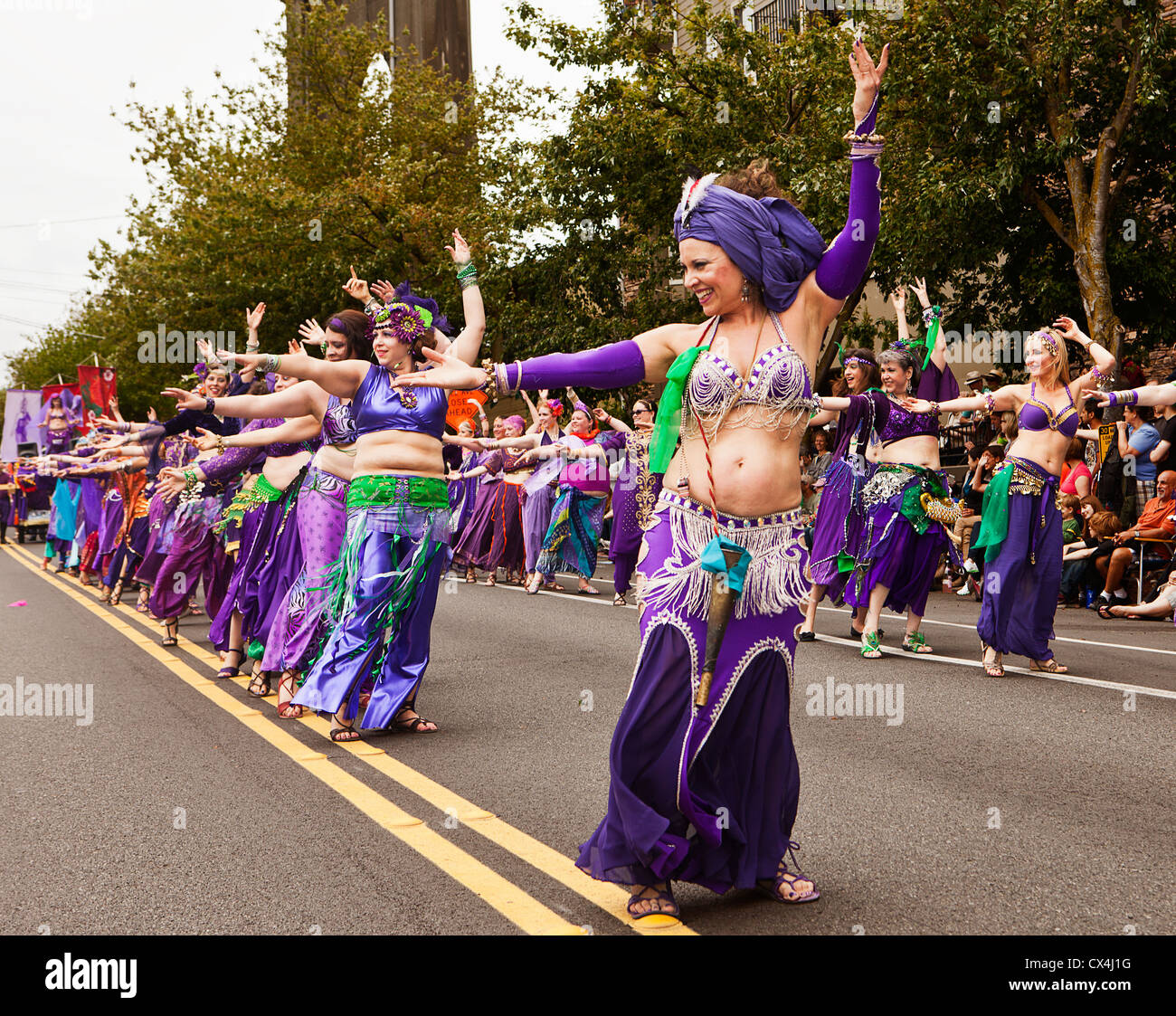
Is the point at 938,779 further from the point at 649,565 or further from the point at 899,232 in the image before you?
the point at 899,232

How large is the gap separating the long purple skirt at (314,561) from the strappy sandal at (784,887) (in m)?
4.08

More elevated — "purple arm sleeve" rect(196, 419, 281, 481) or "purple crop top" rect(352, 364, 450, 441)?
"purple crop top" rect(352, 364, 450, 441)

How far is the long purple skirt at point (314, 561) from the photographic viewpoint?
7594mm

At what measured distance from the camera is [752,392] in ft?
13.4

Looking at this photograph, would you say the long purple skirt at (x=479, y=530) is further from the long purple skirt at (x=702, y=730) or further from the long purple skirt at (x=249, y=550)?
the long purple skirt at (x=702, y=730)

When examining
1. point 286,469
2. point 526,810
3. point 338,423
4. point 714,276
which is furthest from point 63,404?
point 714,276

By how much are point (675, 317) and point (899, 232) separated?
242 inches

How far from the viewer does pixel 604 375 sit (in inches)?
162

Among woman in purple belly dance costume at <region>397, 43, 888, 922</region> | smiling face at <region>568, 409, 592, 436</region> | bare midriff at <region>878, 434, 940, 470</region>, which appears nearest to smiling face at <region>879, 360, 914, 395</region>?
bare midriff at <region>878, 434, 940, 470</region>

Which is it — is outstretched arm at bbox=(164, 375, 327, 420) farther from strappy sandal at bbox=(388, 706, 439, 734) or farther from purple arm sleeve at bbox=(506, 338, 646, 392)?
purple arm sleeve at bbox=(506, 338, 646, 392)

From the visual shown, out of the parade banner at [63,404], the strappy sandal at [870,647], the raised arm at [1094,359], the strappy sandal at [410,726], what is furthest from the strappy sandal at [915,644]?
the parade banner at [63,404]

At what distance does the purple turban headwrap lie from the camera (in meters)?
4.08

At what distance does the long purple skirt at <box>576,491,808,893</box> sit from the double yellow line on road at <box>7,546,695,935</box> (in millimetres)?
214

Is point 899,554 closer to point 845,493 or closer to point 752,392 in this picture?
point 845,493
